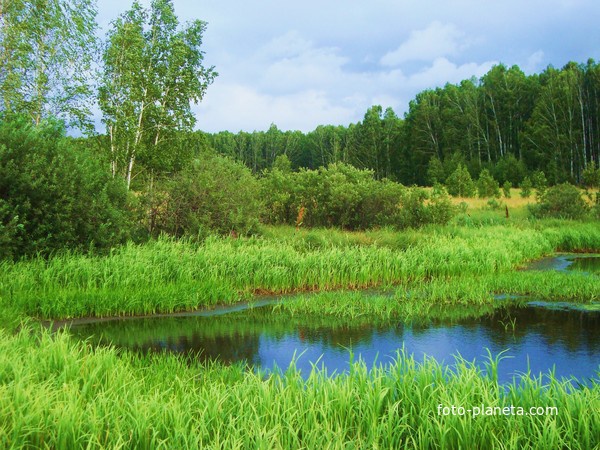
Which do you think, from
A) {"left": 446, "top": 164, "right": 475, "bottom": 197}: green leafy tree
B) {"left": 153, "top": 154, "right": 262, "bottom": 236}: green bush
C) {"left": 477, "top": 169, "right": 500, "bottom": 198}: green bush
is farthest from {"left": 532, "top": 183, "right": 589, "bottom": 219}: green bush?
{"left": 153, "top": 154, "right": 262, "bottom": 236}: green bush

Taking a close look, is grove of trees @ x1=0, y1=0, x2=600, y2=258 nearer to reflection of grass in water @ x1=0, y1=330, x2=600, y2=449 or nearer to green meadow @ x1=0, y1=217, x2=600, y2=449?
green meadow @ x1=0, y1=217, x2=600, y2=449

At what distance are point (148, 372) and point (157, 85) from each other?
62.6 ft

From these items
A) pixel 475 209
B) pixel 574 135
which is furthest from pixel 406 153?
pixel 475 209

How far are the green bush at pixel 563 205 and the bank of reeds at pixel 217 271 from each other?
425 inches

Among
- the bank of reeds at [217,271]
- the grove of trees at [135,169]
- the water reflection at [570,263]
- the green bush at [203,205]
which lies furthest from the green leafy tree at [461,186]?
the green bush at [203,205]

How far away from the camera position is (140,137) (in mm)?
22375

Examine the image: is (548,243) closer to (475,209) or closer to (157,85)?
(475,209)

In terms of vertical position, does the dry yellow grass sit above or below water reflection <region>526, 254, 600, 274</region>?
above

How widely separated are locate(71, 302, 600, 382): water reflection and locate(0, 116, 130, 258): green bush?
3.37 meters

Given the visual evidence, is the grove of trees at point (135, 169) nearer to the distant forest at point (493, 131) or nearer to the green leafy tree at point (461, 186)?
the green leafy tree at point (461, 186)

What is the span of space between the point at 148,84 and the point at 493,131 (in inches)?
1959

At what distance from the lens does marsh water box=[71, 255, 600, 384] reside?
7.32 m

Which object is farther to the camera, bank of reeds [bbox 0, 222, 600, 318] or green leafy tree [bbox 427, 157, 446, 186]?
green leafy tree [bbox 427, 157, 446, 186]

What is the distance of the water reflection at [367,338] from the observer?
7363mm
